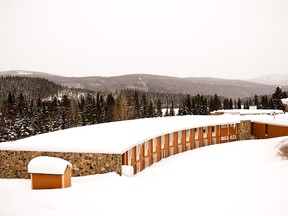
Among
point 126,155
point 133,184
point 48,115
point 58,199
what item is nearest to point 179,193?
point 133,184

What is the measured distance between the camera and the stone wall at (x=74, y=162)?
53.5 feet

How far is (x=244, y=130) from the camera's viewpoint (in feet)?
118

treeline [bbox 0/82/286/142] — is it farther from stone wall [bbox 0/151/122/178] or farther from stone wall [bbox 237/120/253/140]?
stone wall [bbox 0/151/122/178]

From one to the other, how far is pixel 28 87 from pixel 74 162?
151118 millimetres

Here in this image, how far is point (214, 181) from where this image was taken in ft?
46.1

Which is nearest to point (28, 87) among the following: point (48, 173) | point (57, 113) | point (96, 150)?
point (57, 113)

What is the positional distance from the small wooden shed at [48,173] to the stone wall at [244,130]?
2771 centimetres

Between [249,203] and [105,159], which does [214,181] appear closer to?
[249,203]

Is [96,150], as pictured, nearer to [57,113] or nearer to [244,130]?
[244,130]

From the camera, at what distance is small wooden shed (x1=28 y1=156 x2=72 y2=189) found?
1234 cm

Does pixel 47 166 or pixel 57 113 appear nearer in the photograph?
pixel 47 166

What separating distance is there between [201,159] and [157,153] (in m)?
4.38

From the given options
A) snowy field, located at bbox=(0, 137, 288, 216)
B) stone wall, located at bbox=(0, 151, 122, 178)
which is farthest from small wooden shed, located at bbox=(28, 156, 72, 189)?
stone wall, located at bbox=(0, 151, 122, 178)

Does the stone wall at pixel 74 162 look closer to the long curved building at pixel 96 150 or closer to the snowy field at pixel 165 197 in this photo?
the long curved building at pixel 96 150
